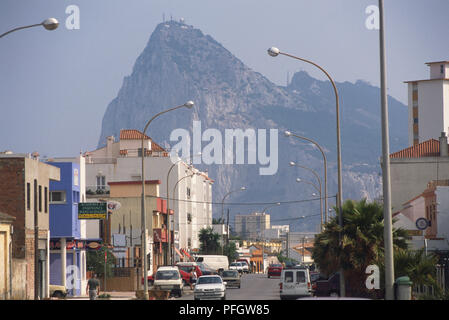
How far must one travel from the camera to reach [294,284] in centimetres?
4659

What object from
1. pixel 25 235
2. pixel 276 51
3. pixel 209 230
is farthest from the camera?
pixel 209 230

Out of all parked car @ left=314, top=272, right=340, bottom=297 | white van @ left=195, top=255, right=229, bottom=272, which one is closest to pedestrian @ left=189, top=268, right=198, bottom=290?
parked car @ left=314, top=272, right=340, bottom=297

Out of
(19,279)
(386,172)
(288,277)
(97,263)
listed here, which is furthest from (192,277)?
(386,172)

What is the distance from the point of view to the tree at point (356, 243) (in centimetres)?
3650

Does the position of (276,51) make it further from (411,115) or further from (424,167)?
(411,115)

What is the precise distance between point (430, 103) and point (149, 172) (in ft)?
177

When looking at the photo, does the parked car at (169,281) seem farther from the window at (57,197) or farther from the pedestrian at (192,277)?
the pedestrian at (192,277)

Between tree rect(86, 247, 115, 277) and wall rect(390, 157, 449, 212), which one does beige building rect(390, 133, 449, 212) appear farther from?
tree rect(86, 247, 115, 277)

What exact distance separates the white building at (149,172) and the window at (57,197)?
5276 cm

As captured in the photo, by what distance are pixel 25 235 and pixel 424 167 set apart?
163ft

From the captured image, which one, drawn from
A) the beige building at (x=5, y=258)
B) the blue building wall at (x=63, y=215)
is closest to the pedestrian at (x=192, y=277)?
the blue building wall at (x=63, y=215)
